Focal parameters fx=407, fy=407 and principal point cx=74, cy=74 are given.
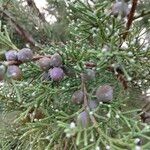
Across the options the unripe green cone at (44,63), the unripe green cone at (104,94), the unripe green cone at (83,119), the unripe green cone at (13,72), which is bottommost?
the unripe green cone at (83,119)

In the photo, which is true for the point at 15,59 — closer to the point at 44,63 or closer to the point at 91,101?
the point at 44,63

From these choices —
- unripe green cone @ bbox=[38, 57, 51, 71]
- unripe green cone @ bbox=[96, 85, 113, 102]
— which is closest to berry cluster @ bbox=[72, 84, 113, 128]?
unripe green cone @ bbox=[96, 85, 113, 102]

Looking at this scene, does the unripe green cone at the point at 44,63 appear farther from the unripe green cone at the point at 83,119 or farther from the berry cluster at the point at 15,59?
the unripe green cone at the point at 83,119

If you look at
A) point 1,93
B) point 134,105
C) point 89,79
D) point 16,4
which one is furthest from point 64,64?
point 16,4

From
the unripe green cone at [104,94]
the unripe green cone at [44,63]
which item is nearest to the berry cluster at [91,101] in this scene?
the unripe green cone at [104,94]

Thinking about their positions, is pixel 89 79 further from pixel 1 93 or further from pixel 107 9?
pixel 1 93
